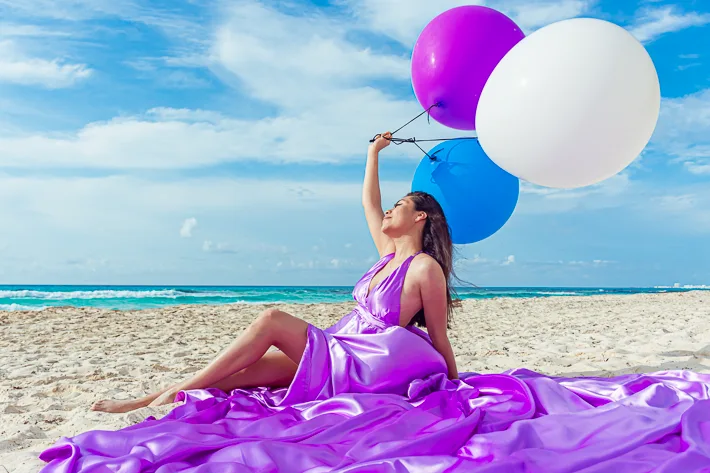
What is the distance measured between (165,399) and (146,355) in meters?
2.77

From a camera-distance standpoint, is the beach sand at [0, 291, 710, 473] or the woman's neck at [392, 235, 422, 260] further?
the woman's neck at [392, 235, 422, 260]

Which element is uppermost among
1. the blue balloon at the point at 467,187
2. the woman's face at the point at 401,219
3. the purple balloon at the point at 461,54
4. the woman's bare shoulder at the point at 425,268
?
the purple balloon at the point at 461,54

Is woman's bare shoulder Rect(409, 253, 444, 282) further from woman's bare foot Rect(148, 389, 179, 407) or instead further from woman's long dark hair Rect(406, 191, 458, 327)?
woman's bare foot Rect(148, 389, 179, 407)

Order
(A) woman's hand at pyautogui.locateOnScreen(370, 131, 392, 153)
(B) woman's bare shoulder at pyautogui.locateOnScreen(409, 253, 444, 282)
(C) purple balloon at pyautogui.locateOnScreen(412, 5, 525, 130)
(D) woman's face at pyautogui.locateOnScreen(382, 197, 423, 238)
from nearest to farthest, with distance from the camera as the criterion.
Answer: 1. (B) woman's bare shoulder at pyautogui.locateOnScreen(409, 253, 444, 282)
2. (D) woman's face at pyautogui.locateOnScreen(382, 197, 423, 238)
3. (C) purple balloon at pyautogui.locateOnScreen(412, 5, 525, 130)
4. (A) woman's hand at pyautogui.locateOnScreen(370, 131, 392, 153)

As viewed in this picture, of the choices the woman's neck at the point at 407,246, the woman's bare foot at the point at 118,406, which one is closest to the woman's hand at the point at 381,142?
the woman's neck at the point at 407,246

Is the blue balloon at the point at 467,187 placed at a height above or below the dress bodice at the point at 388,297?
above

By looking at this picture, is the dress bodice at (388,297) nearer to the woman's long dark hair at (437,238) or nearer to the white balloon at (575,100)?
the woman's long dark hair at (437,238)

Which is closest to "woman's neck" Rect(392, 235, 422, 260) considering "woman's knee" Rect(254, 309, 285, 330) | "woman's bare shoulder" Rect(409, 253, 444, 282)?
"woman's bare shoulder" Rect(409, 253, 444, 282)

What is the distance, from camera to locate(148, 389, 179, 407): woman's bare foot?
319cm

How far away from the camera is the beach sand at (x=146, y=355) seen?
3158mm

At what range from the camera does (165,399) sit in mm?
3211

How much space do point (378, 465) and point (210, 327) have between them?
7.10 metres

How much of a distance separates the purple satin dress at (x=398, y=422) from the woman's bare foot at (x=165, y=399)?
0.06 metres

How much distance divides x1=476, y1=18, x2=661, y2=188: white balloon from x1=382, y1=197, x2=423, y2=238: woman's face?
Answer: 26.0 inches
